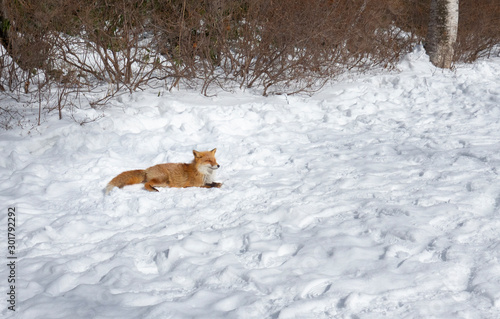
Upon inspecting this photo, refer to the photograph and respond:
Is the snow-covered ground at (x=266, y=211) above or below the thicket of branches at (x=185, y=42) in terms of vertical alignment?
below

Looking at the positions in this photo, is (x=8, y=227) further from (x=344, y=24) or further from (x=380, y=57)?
(x=380, y=57)

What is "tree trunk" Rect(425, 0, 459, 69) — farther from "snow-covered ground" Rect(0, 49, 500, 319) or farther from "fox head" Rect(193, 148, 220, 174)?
"fox head" Rect(193, 148, 220, 174)

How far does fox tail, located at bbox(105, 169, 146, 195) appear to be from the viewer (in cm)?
507

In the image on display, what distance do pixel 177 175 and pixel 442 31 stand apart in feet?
24.1

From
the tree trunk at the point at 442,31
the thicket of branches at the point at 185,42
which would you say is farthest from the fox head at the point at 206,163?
the tree trunk at the point at 442,31

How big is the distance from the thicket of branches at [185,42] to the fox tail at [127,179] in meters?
1.98

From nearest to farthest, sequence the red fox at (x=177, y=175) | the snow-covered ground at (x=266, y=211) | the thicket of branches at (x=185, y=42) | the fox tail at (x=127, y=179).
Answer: the snow-covered ground at (x=266, y=211) → the fox tail at (x=127, y=179) → the red fox at (x=177, y=175) → the thicket of branches at (x=185, y=42)

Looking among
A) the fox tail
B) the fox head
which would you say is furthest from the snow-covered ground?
the fox head

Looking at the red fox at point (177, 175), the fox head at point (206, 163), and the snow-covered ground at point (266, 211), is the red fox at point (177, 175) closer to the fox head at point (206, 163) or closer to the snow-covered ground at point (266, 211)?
the fox head at point (206, 163)

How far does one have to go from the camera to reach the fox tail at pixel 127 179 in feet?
16.6

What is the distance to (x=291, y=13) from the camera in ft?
27.2

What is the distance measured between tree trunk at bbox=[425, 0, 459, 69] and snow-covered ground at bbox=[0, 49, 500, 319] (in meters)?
2.10

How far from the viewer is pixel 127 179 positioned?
16.9 feet

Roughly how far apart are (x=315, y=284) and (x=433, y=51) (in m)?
8.33
